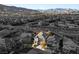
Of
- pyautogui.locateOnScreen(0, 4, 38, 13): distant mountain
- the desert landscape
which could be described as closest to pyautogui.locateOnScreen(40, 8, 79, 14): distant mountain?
the desert landscape

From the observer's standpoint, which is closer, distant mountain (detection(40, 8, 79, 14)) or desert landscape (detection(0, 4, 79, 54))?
desert landscape (detection(0, 4, 79, 54))

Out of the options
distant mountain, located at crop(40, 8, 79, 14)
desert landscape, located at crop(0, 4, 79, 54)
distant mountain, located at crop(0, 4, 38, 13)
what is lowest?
desert landscape, located at crop(0, 4, 79, 54)

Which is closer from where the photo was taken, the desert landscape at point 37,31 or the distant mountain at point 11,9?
the desert landscape at point 37,31

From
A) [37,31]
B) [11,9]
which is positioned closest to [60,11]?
[37,31]

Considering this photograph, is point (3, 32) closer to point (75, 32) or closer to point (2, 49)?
point (2, 49)

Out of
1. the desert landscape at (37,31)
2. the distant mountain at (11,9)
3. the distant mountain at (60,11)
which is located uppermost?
the distant mountain at (11,9)

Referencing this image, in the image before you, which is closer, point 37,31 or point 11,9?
point 37,31

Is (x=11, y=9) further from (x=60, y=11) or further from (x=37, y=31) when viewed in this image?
(x=60, y=11)

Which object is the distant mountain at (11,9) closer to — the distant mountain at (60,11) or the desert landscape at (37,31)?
the desert landscape at (37,31)

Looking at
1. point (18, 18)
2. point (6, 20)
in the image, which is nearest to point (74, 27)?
point (18, 18)

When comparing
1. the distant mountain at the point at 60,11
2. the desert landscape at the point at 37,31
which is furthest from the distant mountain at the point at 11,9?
the distant mountain at the point at 60,11

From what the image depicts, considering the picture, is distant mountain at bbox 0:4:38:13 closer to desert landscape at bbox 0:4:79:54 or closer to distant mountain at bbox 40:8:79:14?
desert landscape at bbox 0:4:79:54
